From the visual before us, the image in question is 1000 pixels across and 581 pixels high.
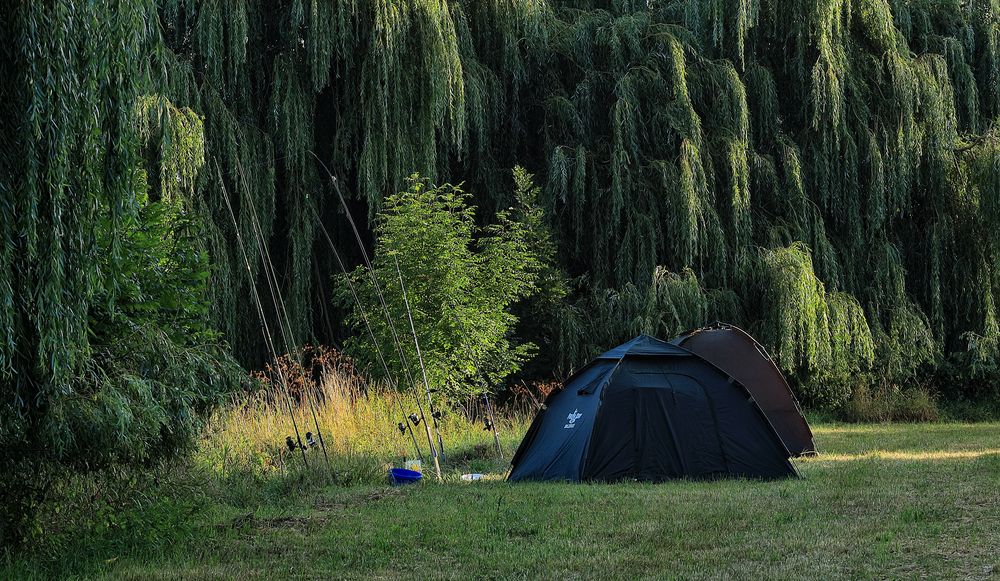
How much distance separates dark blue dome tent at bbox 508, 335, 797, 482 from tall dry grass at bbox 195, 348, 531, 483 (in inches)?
48.6

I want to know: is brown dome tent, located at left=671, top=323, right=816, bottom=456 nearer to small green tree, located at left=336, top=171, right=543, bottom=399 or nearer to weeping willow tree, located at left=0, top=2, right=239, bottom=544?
small green tree, located at left=336, top=171, right=543, bottom=399

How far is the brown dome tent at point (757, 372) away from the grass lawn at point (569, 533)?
3006 mm

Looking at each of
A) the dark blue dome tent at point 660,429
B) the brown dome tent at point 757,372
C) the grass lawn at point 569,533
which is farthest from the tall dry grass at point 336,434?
the brown dome tent at point 757,372

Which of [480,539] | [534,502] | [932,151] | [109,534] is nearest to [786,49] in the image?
[932,151]

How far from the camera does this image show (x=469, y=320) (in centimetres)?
1308

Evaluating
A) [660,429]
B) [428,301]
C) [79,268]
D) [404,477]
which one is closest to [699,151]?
[428,301]

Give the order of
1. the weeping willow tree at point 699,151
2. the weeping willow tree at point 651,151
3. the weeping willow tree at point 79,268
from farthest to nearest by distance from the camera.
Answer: the weeping willow tree at point 699,151
the weeping willow tree at point 651,151
the weeping willow tree at point 79,268

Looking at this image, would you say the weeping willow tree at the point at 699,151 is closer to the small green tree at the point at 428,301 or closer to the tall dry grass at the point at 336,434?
the small green tree at the point at 428,301

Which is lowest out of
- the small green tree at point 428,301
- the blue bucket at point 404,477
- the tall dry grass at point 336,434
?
the blue bucket at point 404,477

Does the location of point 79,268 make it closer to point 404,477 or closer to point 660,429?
point 404,477

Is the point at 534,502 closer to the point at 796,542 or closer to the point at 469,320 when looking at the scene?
the point at 796,542

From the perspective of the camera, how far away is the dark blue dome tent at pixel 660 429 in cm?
935

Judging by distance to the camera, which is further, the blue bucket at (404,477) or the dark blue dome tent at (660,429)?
the dark blue dome tent at (660,429)

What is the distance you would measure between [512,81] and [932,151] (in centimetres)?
663
